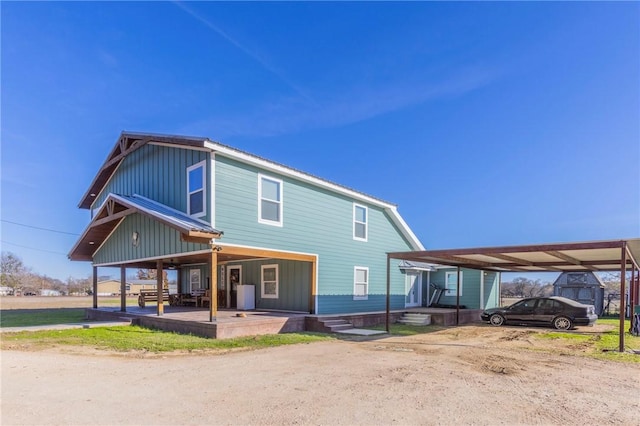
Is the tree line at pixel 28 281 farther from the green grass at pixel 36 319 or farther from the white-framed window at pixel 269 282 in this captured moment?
the white-framed window at pixel 269 282

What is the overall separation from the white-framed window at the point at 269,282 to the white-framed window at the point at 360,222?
3.76 metres

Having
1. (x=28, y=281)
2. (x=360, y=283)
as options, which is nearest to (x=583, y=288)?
(x=360, y=283)

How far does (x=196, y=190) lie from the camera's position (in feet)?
37.3

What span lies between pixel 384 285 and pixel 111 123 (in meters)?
24.1

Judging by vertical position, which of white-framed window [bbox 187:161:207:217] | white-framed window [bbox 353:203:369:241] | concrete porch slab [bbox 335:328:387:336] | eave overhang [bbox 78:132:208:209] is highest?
eave overhang [bbox 78:132:208:209]

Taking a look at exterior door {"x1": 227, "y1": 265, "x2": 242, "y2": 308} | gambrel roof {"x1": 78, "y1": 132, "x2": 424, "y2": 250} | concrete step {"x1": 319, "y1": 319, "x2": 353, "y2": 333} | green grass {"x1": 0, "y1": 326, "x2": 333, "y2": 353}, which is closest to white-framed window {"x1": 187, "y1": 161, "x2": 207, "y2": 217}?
gambrel roof {"x1": 78, "y1": 132, "x2": 424, "y2": 250}

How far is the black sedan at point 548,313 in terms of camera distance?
45.4 feet

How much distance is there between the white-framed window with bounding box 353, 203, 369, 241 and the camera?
1607 centimetres

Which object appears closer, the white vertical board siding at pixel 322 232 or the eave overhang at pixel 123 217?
the eave overhang at pixel 123 217

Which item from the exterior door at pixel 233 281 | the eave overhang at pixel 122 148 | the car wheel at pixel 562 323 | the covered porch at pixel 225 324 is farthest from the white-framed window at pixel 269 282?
the car wheel at pixel 562 323

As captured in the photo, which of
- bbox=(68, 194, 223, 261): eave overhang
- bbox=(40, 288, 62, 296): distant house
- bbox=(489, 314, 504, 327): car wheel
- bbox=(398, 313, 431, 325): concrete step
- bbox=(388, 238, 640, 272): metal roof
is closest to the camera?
bbox=(388, 238, 640, 272): metal roof

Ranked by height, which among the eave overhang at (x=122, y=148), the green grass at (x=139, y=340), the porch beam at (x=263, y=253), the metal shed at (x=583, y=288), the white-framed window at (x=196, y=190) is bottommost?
the metal shed at (x=583, y=288)

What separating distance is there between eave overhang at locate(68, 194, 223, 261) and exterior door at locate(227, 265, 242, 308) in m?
4.99

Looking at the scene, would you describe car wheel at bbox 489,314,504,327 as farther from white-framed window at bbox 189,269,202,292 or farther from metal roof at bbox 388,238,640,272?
white-framed window at bbox 189,269,202,292
